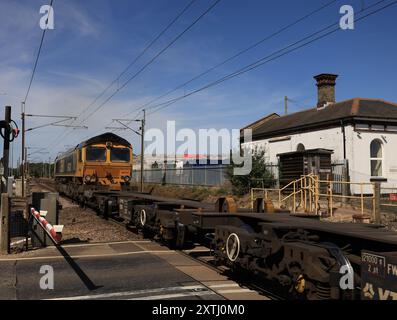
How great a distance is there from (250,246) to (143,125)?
32940 millimetres

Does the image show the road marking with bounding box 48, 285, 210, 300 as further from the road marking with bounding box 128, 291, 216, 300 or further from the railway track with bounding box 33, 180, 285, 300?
the railway track with bounding box 33, 180, 285, 300

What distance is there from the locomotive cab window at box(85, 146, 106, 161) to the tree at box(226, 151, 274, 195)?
29.1 ft

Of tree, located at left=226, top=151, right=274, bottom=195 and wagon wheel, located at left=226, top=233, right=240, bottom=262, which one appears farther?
tree, located at left=226, top=151, right=274, bottom=195

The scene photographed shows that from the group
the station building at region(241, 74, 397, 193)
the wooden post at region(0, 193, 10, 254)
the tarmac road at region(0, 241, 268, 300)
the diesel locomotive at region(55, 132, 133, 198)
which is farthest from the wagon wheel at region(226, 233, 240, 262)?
the station building at region(241, 74, 397, 193)

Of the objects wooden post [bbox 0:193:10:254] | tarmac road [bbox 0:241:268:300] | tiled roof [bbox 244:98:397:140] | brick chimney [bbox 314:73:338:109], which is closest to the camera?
tarmac road [bbox 0:241:268:300]

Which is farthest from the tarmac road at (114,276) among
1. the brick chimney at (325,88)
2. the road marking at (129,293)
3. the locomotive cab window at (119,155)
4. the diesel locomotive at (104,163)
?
the brick chimney at (325,88)

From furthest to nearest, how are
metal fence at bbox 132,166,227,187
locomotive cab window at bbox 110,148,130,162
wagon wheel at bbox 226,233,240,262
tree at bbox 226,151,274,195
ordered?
metal fence at bbox 132,166,227,187
tree at bbox 226,151,274,195
locomotive cab window at bbox 110,148,130,162
wagon wheel at bbox 226,233,240,262

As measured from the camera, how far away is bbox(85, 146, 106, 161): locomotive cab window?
71.1ft

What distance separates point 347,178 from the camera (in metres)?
24.7

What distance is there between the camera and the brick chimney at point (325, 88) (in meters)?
30.6

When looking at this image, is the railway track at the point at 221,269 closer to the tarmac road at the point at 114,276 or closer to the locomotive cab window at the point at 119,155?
the tarmac road at the point at 114,276

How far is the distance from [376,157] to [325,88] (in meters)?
6.97

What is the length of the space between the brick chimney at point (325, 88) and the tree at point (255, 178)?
734cm

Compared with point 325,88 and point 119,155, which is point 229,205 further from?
point 325,88
